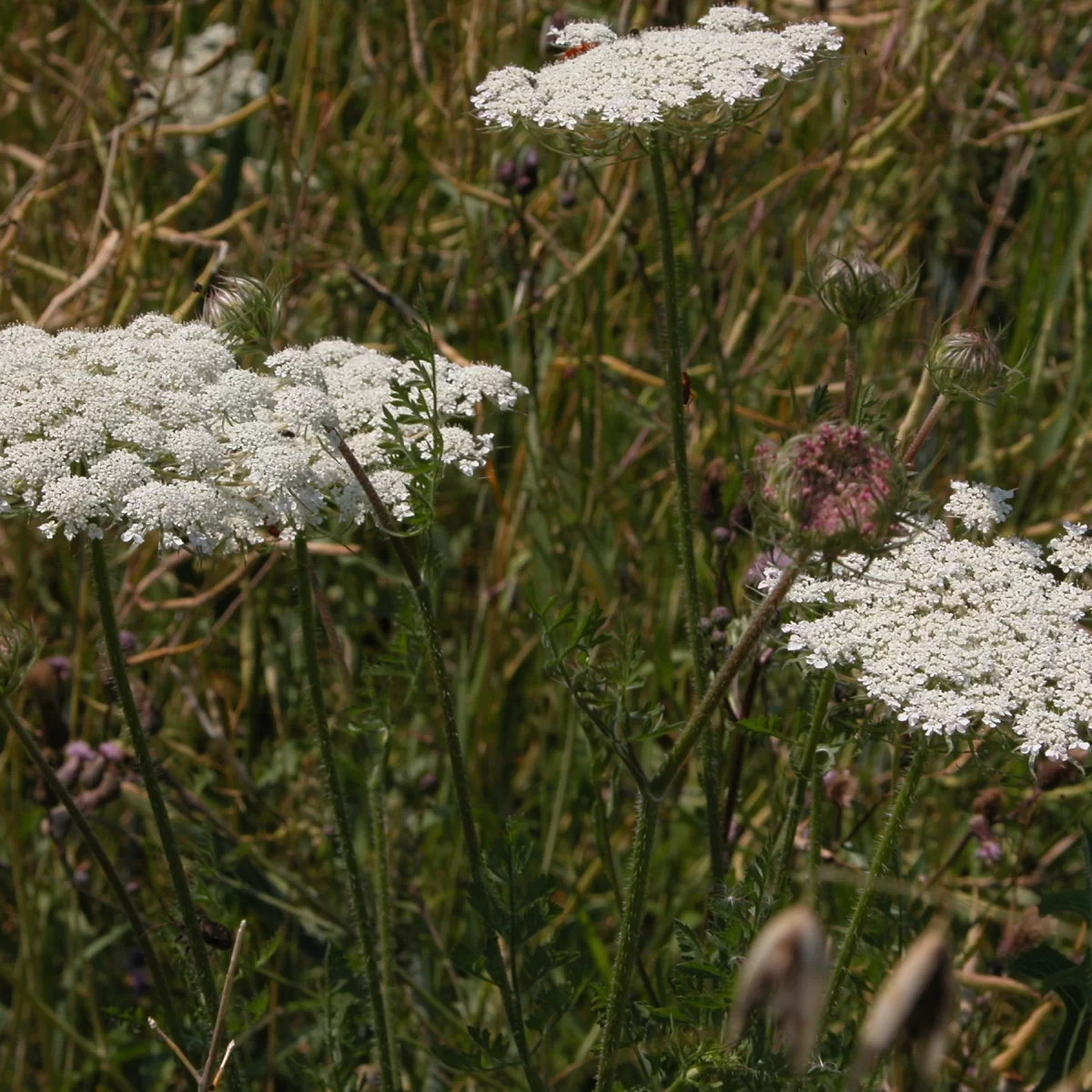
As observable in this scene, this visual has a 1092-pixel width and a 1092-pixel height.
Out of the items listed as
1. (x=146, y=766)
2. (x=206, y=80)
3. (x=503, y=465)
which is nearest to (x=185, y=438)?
(x=146, y=766)

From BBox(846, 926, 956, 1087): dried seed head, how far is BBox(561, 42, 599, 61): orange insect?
1682mm

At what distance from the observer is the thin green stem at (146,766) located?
152 cm

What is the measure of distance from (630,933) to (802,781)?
1.27 feet

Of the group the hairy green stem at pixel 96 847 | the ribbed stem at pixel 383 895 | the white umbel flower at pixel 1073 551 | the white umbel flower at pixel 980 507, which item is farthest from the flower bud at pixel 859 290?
the hairy green stem at pixel 96 847

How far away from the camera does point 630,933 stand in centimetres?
148

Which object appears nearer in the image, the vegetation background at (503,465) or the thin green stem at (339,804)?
the thin green stem at (339,804)

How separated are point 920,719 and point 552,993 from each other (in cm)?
66

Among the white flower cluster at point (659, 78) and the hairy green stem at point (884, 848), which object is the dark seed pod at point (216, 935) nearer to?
the hairy green stem at point (884, 848)

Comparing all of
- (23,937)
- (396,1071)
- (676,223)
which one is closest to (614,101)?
(676,223)

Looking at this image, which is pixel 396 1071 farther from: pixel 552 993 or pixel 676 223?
pixel 676 223

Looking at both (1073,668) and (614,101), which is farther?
(614,101)

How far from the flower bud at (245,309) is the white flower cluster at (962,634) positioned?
76 centimetres

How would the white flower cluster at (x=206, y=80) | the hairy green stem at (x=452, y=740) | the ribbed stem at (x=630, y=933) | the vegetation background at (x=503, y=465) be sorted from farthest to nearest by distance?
the white flower cluster at (x=206, y=80) < the vegetation background at (x=503, y=465) < the hairy green stem at (x=452, y=740) < the ribbed stem at (x=630, y=933)

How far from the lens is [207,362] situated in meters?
1.69
